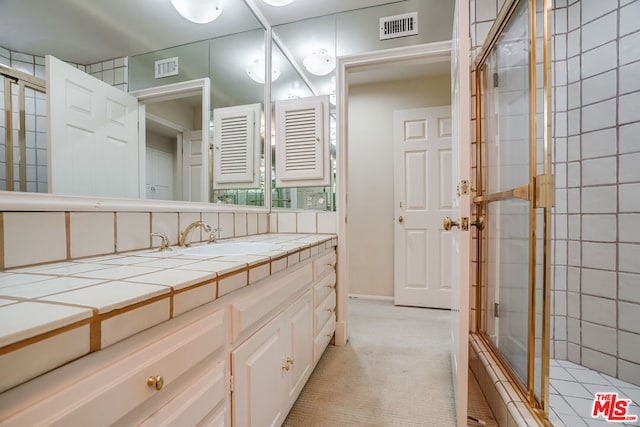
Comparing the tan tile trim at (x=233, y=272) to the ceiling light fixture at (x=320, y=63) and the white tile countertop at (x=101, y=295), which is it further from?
the ceiling light fixture at (x=320, y=63)

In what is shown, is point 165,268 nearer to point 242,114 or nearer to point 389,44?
point 242,114

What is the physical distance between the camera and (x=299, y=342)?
1.23 metres

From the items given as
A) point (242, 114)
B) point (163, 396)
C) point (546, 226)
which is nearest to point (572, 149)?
point (546, 226)

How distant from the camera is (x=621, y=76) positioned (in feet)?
4.63

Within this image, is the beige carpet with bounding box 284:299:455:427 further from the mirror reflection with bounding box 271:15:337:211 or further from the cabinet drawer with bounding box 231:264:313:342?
the mirror reflection with bounding box 271:15:337:211

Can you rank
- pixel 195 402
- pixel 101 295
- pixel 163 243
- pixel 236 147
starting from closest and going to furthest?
pixel 101 295 → pixel 195 402 → pixel 163 243 → pixel 236 147

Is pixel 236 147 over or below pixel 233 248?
over

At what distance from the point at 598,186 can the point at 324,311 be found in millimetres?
1597

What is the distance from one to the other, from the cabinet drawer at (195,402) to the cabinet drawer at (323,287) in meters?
0.82

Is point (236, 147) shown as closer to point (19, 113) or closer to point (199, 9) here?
point (199, 9)

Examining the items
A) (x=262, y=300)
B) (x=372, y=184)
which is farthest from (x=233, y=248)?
(x=372, y=184)

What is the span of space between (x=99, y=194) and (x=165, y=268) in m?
0.44

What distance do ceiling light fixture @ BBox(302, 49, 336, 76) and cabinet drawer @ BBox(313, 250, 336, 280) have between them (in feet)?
4.39

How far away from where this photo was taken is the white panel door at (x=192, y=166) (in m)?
1.31
